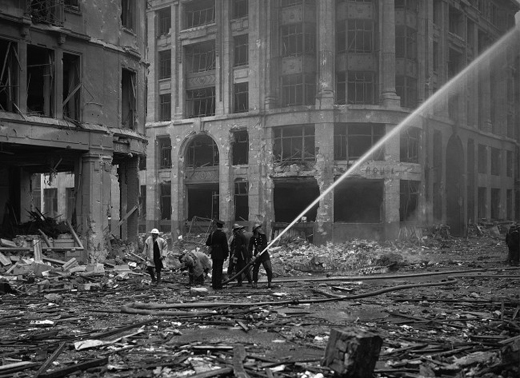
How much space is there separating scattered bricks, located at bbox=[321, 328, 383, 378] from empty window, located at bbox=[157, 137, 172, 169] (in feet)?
131

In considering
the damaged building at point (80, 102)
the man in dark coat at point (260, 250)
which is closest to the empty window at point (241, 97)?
the damaged building at point (80, 102)

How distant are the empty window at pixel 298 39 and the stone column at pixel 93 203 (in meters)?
19.7

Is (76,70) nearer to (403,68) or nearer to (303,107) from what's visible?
(303,107)

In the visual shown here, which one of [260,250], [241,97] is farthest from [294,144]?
[260,250]

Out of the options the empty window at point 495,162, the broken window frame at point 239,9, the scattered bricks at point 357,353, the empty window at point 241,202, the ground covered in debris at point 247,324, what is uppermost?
the broken window frame at point 239,9

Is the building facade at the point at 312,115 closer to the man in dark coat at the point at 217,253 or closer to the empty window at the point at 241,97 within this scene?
the empty window at the point at 241,97

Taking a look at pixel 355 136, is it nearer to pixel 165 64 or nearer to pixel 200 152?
pixel 200 152

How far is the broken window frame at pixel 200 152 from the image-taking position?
45.0 metres

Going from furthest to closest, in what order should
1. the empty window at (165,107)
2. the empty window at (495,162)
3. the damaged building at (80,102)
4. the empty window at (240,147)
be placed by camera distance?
1. the empty window at (495,162)
2. the empty window at (165,107)
3. the empty window at (240,147)
4. the damaged building at (80,102)

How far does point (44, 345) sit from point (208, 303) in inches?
185

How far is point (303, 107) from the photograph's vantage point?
1540 inches

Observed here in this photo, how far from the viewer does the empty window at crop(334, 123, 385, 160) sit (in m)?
38.9

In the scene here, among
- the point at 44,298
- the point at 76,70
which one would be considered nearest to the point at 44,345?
the point at 44,298

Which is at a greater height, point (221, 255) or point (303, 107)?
point (303, 107)
